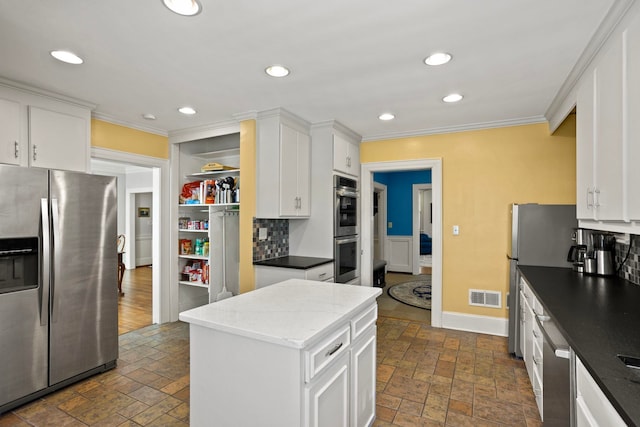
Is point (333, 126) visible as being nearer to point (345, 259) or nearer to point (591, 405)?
point (345, 259)

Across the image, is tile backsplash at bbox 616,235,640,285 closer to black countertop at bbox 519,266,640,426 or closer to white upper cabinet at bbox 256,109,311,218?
black countertop at bbox 519,266,640,426

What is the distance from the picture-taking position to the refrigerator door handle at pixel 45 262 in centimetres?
244

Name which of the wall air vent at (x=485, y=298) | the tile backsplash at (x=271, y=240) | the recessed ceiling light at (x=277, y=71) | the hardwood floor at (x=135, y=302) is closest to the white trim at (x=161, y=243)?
the hardwood floor at (x=135, y=302)

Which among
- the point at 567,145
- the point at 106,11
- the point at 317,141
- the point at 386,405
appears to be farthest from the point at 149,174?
the point at 567,145

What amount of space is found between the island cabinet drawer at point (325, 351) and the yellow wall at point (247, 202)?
6.42 ft

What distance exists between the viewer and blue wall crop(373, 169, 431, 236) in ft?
24.8

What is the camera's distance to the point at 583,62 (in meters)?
2.16

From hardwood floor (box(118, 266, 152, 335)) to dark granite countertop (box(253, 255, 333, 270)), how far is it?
1.93 metres

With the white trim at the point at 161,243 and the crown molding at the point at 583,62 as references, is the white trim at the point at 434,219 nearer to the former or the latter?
the crown molding at the point at 583,62

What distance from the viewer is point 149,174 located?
779 centimetres

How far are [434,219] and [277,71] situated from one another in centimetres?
257

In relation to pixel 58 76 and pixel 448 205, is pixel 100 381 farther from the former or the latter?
pixel 448 205

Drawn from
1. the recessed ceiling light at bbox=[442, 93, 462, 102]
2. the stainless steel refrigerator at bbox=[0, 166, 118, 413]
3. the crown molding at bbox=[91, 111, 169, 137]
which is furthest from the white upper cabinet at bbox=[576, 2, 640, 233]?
the crown molding at bbox=[91, 111, 169, 137]

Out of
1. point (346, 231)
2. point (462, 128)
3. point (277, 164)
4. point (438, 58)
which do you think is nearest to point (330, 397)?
point (438, 58)
